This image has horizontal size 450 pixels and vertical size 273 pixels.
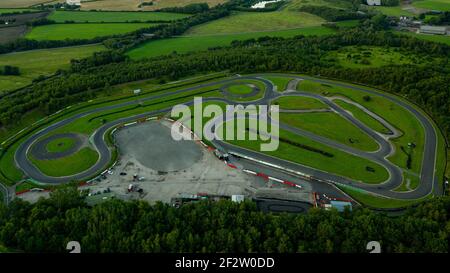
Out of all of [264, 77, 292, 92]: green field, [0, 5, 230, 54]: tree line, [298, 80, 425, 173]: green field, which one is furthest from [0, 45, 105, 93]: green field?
[298, 80, 425, 173]: green field

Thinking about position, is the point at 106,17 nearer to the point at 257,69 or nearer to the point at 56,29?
the point at 56,29

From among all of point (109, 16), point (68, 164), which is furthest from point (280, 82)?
point (109, 16)

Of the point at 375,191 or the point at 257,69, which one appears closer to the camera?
the point at 375,191

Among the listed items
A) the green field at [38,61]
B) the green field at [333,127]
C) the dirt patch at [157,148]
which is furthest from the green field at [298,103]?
the green field at [38,61]

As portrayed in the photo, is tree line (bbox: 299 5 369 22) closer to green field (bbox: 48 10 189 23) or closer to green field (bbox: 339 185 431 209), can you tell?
green field (bbox: 48 10 189 23)

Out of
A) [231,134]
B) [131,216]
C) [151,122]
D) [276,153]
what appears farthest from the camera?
[151,122]

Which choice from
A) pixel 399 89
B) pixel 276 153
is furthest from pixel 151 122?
pixel 399 89
